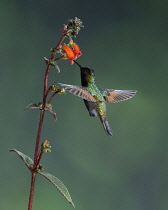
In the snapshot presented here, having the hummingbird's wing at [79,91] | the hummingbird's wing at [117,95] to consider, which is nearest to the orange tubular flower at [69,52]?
the hummingbird's wing at [79,91]

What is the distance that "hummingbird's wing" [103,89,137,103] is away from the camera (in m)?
0.67

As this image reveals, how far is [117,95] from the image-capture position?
680 millimetres

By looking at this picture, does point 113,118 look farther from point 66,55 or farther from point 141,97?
point 66,55

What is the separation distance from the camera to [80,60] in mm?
1585

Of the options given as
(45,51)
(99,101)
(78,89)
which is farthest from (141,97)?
(78,89)

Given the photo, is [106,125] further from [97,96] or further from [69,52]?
[69,52]

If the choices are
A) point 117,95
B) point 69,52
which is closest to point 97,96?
point 117,95

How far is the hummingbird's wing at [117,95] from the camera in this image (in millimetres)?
674

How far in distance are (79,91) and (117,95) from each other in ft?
0.36

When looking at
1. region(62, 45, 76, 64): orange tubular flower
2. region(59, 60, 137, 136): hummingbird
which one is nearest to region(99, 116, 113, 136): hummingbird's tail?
region(59, 60, 137, 136): hummingbird

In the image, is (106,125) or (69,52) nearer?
(69,52)

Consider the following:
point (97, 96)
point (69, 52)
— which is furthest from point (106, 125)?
point (69, 52)

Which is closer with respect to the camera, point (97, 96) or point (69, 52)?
point (69, 52)

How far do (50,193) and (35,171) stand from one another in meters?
0.89
